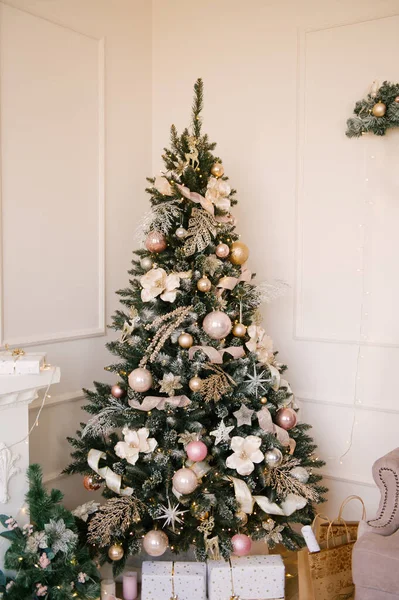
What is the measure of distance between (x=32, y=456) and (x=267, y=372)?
119 centimetres

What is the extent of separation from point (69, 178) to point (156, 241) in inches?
29.8

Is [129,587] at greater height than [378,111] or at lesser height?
lesser

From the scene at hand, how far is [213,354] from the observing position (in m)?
2.38

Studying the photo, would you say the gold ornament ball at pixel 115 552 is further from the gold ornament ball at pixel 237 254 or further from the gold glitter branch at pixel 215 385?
the gold ornament ball at pixel 237 254

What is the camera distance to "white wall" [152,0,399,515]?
2.91m

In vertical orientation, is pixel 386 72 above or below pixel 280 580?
above

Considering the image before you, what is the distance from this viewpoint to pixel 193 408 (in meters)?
2.37

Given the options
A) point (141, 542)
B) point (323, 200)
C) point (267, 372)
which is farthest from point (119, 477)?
point (323, 200)

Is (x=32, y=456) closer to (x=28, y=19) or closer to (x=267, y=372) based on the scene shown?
(x=267, y=372)

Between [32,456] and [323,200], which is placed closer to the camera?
[32,456]

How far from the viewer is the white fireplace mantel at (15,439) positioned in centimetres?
213

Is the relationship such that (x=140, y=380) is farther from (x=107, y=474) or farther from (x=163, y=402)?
(x=107, y=474)

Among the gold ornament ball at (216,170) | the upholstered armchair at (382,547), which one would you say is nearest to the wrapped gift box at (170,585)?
the upholstered armchair at (382,547)

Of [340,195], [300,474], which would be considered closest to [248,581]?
[300,474]
